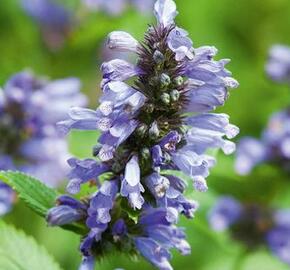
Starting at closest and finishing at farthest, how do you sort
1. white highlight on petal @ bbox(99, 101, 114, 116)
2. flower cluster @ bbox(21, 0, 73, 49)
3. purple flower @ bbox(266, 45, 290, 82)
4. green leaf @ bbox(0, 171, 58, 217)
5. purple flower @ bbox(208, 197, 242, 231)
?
white highlight on petal @ bbox(99, 101, 114, 116) < green leaf @ bbox(0, 171, 58, 217) < purple flower @ bbox(208, 197, 242, 231) < purple flower @ bbox(266, 45, 290, 82) < flower cluster @ bbox(21, 0, 73, 49)

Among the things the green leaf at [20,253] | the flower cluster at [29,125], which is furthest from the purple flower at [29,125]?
the green leaf at [20,253]

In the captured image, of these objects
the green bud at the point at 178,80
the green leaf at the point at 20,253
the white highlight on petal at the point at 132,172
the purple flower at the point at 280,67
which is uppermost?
the purple flower at the point at 280,67

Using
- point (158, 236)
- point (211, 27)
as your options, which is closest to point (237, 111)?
point (211, 27)

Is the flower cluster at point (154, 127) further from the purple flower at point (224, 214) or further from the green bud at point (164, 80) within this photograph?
the purple flower at point (224, 214)

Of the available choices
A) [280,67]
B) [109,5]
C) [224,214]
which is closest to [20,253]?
[224,214]

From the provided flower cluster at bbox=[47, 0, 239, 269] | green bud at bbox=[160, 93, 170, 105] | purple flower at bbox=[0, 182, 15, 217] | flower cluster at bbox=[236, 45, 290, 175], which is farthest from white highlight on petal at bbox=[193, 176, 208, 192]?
flower cluster at bbox=[236, 45, 290, 175]

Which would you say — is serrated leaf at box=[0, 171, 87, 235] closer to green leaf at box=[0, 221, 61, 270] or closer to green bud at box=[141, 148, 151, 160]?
green leaf at box=[0, 221, 61, 270]
